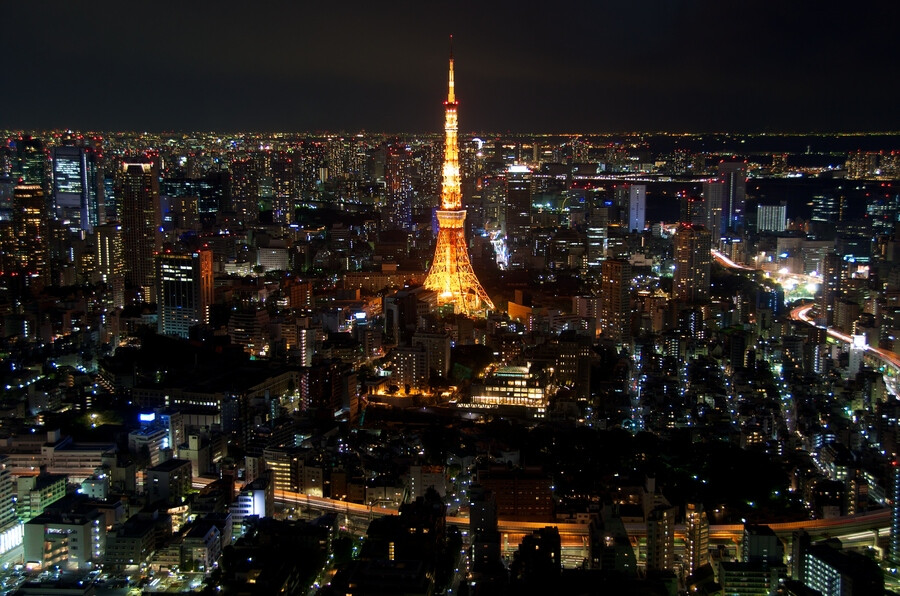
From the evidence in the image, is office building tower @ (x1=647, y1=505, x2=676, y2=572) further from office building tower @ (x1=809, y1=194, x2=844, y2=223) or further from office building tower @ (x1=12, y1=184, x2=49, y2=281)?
office building tower @ (x1=809, y1=194, x2=844, y2=223)

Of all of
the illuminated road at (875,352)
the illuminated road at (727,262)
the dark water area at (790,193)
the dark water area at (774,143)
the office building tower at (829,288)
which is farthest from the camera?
the dark water area at (790,193)

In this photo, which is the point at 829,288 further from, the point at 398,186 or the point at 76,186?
the point at 76,186

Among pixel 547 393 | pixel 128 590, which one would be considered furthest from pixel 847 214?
pixel 128 590

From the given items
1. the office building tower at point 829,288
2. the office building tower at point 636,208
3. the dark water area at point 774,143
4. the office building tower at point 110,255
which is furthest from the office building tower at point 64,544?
the office building tower at point 636,208

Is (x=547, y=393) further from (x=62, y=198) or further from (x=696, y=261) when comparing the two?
(x=62, y=198)

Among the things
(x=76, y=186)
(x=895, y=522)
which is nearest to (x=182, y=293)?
(x=76, y=186)

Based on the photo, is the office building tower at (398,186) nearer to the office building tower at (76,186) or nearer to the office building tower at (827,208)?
the office building tower at (76,186)

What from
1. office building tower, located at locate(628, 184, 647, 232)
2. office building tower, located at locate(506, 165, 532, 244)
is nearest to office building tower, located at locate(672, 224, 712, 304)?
office building tower, located at locate(506, 165, 532, 244)
